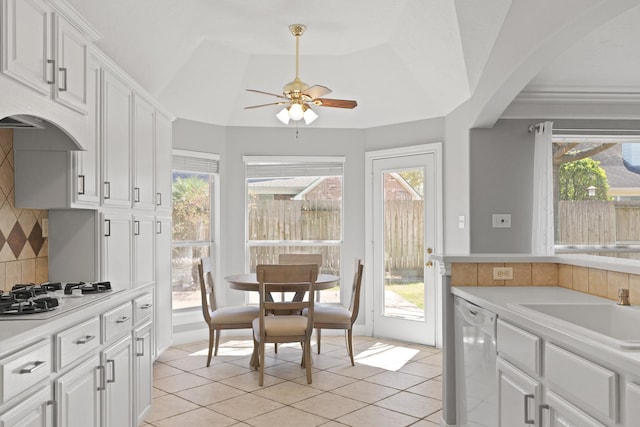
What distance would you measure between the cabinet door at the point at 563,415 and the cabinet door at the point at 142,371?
2.17 metres

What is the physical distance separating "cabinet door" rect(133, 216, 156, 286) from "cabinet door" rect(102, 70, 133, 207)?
308mm

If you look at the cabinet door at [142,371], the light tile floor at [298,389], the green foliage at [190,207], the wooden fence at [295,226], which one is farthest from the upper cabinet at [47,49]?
the wooden fence at [295,226]

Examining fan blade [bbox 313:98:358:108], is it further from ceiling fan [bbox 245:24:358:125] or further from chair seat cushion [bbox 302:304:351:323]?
chair seat cushion [bbox 302:304:351:323]

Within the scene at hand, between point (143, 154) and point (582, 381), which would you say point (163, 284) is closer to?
point (143, 154)

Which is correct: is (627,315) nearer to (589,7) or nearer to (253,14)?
(589,7)

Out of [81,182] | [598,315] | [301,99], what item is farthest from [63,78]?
[598,315]

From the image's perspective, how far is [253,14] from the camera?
14.6ft

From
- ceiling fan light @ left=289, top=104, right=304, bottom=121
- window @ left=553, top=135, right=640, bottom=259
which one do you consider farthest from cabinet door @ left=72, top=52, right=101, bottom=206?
window @ left=553, top=135, right=640, bottom=259

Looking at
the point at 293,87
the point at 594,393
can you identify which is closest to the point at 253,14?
the point at 293,87

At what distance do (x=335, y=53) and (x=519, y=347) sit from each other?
152 inches

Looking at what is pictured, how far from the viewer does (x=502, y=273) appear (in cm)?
314

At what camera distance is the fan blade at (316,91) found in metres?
4.05

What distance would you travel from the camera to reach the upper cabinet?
214 cm

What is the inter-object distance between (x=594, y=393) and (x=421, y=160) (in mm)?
4194
